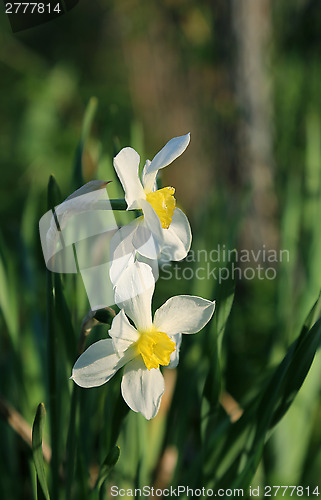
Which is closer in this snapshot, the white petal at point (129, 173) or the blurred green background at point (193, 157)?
the white petal at point (129, 173)

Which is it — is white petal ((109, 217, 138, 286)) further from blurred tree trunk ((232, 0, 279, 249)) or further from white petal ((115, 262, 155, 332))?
blurred tree trunk ((232, 0, 279, 249))

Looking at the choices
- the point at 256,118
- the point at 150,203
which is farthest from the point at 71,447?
the point at 256,118

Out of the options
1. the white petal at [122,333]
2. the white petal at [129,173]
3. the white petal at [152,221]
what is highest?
the white petal at [129,173]

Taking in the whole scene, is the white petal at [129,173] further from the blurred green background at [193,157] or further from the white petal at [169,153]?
the blurred green background at [193,157]

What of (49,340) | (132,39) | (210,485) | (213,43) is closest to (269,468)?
(210,485)

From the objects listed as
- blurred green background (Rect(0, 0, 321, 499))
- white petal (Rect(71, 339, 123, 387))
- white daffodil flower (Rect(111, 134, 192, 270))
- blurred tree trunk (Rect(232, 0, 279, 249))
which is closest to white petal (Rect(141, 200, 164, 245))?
white daffodil flower (Rect(111, 134, 192, 270))

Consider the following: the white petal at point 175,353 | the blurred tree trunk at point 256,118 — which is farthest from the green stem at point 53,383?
the blurred tree trunk at point 256,118

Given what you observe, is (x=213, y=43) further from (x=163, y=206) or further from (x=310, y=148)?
(x=163, y=206)
